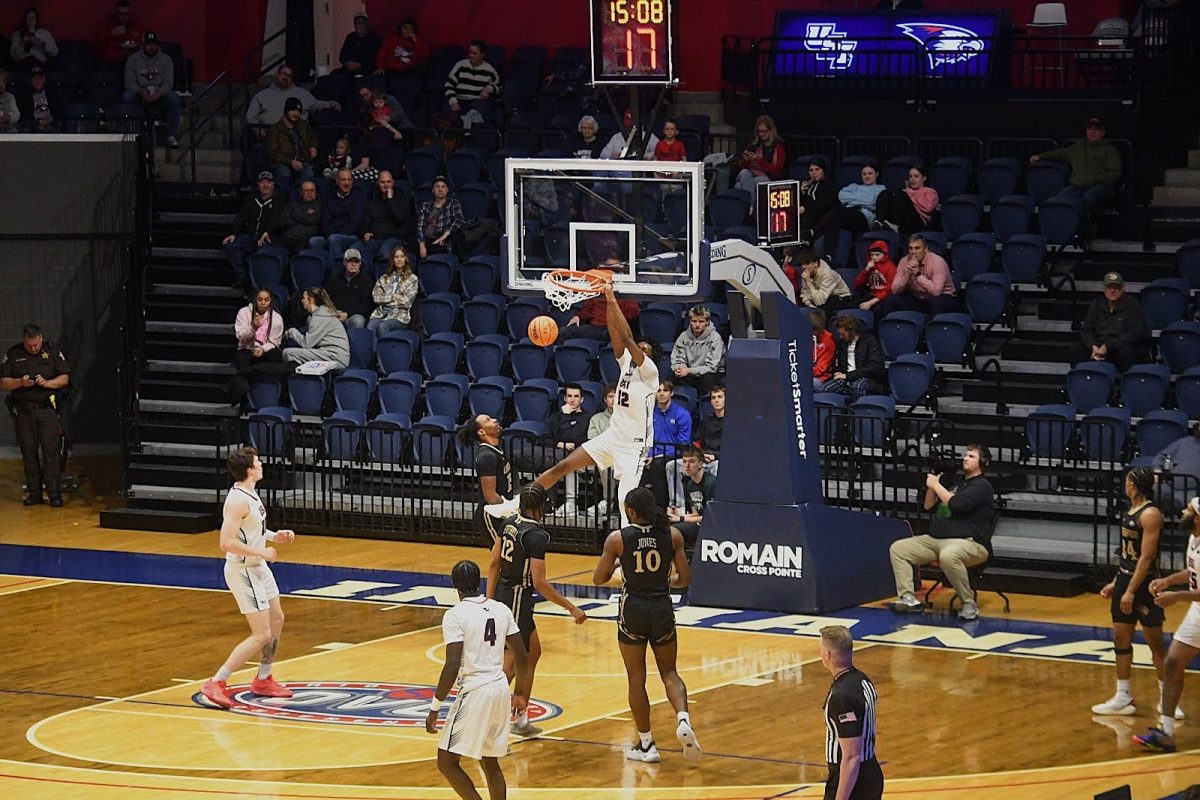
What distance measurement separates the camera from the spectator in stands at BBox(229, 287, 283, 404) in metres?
22.3

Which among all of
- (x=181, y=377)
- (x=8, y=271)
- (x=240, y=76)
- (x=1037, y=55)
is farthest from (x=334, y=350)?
(x=1037, y=55)

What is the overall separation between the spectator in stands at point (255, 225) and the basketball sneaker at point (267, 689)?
10.9 meters

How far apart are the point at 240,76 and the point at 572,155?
769 cm

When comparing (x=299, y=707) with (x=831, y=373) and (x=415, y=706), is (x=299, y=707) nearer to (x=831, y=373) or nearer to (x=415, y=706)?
(x=415, y=706)

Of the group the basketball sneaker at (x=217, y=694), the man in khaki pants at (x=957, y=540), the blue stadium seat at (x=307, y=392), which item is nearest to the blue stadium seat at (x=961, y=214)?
the man in khaki pants at (x=957, y=540)

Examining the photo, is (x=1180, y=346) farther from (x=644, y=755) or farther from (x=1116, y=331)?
(x=644, y=755)

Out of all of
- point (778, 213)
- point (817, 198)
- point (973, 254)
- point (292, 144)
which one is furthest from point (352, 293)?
point (778, 213)

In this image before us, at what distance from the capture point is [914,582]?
1692 cm

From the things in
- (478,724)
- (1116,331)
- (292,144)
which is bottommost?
(478,724)

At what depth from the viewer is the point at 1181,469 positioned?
56.7 ft

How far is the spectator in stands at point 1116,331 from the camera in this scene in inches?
763

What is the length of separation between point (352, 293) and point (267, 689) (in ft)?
31.2

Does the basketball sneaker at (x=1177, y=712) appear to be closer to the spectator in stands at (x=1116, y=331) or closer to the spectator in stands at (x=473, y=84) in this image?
the spectator in stands at (x=1116, y=331)

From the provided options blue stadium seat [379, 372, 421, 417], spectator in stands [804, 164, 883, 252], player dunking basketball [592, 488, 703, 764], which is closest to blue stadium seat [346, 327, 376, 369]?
blue stadium seat [379, 372, 421, 417]
